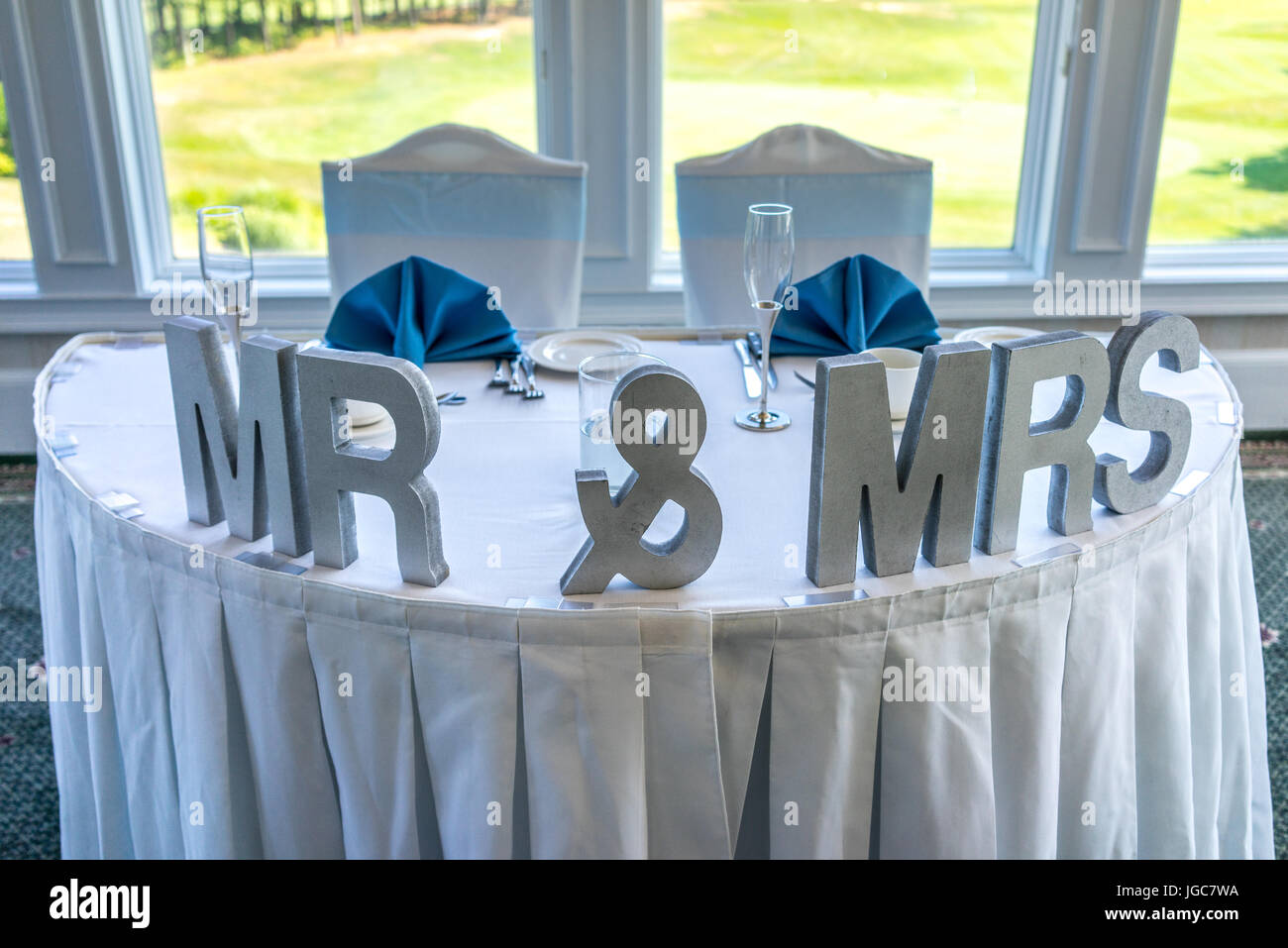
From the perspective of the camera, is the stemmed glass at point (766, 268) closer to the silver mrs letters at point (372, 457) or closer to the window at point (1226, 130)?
the silver mrs letters at point (372, 457)

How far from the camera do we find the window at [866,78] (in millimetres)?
2812

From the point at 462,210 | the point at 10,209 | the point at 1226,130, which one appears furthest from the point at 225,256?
the point at 1226,130

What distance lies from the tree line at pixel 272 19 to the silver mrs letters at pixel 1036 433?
2.16 m

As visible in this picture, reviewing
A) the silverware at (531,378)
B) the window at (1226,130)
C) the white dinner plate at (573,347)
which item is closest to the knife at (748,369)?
the white dinner plate at (573,347)

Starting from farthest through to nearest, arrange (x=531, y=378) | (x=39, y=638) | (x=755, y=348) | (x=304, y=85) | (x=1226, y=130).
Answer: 1. (x=1226, y=130)
2. (x=304, y=85)
3. (x=39, y=638)
4. (x=755, y=348)
5. (x=531, y=378)

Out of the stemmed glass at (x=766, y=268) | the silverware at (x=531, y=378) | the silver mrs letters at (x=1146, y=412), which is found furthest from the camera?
the silverware at (x=531, y=378)

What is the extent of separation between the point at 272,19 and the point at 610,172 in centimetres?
90

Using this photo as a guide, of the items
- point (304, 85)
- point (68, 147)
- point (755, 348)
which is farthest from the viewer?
point (304, 85)

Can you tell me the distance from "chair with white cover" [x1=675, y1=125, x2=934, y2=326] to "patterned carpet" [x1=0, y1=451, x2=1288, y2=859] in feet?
3.22

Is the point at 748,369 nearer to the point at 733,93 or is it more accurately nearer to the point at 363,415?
the point at 363,415

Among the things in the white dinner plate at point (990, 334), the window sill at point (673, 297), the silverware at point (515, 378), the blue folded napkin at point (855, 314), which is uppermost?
the blue folded napkin at point (855, 314)

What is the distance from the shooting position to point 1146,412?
1.06 metres

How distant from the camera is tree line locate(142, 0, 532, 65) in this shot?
9.00 ft
